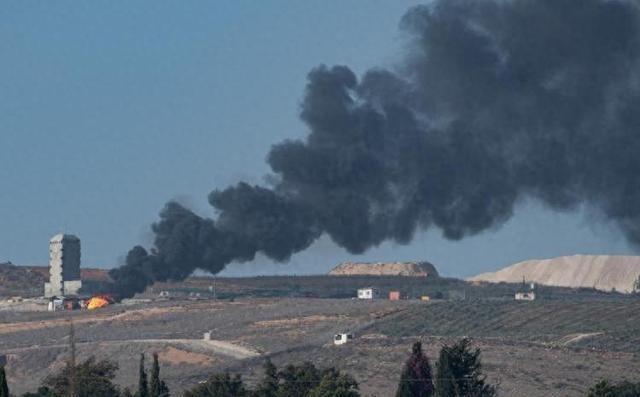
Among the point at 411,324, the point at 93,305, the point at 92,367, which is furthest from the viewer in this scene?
the point at 93,305

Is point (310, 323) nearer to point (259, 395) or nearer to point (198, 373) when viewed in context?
point (198, 373)

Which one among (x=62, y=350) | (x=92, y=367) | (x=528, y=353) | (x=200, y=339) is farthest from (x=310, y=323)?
(x=92, y=367)

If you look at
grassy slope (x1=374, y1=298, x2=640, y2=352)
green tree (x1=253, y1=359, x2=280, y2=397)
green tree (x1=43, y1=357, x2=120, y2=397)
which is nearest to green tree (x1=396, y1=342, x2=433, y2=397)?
green tree (x1=253, y1=359, x2=280, y2=397)

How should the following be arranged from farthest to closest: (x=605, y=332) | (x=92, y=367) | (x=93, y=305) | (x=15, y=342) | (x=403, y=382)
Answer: (x=93, y=305) < (x=15, y=342) < (x=605, y=332) < (x=92, y=367) < (x=403, y=382)

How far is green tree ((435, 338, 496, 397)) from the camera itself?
107 m

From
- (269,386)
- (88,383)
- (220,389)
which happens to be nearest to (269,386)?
(269,386)

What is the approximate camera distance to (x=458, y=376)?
111125 mm

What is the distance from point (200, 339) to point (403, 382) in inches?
2453

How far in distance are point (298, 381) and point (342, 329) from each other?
51615 mm

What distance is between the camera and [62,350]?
16275 cm

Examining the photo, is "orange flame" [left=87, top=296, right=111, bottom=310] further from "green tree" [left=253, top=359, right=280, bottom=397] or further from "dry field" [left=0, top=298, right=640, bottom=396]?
"green tree" [left=253, top=359, right=280, bottom=397]

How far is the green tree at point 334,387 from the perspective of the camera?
101875 millimetres

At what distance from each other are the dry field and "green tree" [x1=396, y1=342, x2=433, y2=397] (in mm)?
13645

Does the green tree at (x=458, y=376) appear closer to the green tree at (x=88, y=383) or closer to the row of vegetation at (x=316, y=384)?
the row of vegetation at (x=316, y=384)
